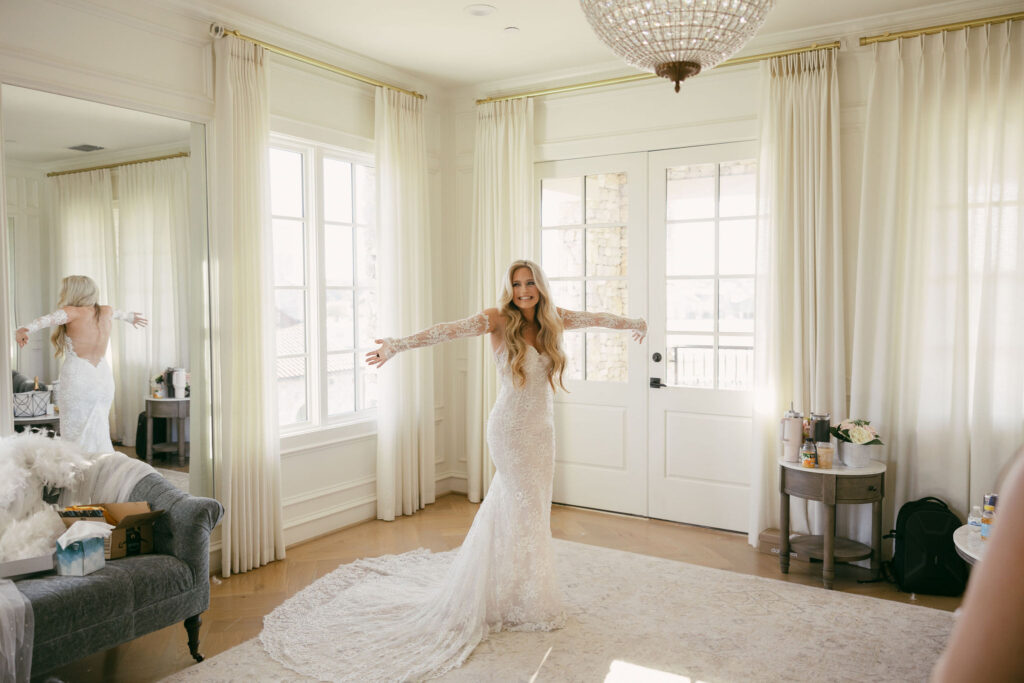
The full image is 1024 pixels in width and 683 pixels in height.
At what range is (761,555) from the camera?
4.55 m

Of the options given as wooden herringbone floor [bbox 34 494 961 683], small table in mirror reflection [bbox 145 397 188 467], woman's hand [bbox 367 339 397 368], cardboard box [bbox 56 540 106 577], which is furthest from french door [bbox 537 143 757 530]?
cardboard box [bbox 56 540 106 577]

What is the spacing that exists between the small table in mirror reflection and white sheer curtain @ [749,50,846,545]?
11.3 feet

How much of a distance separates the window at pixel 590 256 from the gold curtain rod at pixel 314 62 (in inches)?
52.8

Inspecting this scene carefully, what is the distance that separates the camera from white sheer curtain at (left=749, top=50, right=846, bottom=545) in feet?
14.6

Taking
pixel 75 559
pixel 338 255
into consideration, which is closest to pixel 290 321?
pixel 338 255

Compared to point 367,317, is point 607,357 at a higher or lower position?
lower

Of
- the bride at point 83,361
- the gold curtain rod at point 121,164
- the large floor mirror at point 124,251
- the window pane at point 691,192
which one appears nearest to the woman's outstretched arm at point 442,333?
the large floor mirror at point 124,251

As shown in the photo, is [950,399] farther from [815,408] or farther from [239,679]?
[239,679]

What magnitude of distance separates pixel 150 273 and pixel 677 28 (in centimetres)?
300

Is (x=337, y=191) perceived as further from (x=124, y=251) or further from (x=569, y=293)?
(x=569, y=293)

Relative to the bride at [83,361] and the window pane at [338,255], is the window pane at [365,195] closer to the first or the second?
the window pane at [338,255]

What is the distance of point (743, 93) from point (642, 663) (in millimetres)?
3584

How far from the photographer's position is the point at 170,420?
3965 millimetres

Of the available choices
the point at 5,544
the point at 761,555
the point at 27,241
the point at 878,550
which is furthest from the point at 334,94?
the point at 878,550
